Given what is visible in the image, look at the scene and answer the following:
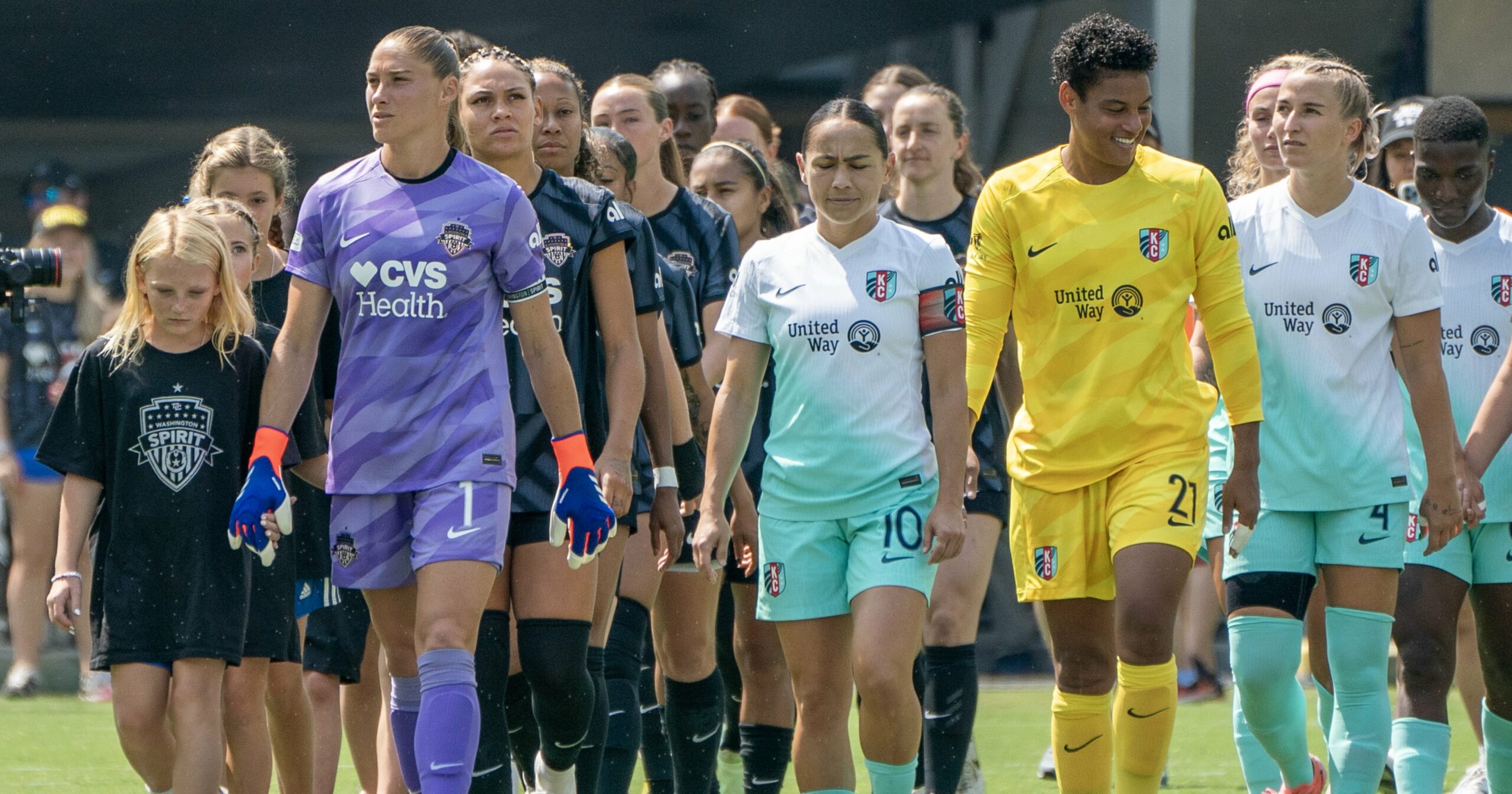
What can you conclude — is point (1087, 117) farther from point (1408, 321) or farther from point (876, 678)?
point (876, 678)

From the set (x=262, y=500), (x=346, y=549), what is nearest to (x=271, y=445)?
(x=262, y=500)

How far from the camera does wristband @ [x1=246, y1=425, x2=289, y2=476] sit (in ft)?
15.9

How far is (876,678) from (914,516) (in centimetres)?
44

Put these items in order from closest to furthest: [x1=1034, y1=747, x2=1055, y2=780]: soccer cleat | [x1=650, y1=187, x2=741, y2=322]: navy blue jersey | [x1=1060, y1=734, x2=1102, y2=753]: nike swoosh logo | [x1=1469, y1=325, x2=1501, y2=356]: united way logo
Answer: [x1=1060, y1=734, x2=1102, y2=753]: nike swoosh logo
[x1=1469, y1=325, x2=1501, y2=356]: united way logo
[x1=650, y1=187, x2=741, y2=322]: navy blue jersey
[x1=1034, y1=747, x2=1055, y2=780]: soccer cleat

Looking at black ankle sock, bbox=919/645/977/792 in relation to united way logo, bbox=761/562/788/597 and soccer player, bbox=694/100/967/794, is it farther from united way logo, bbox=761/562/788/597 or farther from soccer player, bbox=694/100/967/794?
united way logo, bbox=761/562/788/597

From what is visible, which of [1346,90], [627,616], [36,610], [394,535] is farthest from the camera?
[36,610]

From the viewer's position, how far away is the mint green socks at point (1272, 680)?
556 centimetres

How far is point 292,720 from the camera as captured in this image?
5.73 m

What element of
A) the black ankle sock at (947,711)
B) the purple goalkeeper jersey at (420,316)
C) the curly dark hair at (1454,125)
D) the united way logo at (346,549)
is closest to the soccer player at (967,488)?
the black ankle sock at (947,711)

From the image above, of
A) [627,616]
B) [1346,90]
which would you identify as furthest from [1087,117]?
[627,616]

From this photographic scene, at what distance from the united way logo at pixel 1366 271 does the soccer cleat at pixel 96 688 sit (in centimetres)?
706

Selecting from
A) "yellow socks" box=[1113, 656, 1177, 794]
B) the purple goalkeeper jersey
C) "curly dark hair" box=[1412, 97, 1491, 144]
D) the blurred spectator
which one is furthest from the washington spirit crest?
the blurred spectator

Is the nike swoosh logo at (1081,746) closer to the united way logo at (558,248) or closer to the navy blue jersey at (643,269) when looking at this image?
the navy blue jersey at (643,269)

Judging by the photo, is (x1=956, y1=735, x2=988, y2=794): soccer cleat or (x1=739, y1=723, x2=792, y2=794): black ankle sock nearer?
(x1=739, y1=723, x2=792, y2=794): black ankle sock
